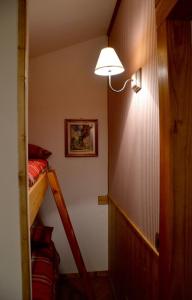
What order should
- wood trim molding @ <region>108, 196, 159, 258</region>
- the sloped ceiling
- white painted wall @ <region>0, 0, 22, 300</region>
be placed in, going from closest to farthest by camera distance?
white painted wall @ <region>0, 0, 22, 300</region> → wood trim molding @ <region>108, 196, 159, 258</region> → the sloped ceiling

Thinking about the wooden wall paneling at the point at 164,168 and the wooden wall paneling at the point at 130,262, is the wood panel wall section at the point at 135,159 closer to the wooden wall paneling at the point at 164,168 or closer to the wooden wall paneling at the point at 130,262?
the wooden wall paneling at the point at 130,262

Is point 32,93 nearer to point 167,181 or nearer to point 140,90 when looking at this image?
point 140,90

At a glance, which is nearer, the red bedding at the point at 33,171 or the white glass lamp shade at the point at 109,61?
the red bedding at the point at 33,171

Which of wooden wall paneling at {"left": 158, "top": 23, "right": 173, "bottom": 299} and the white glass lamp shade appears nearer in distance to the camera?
wooden wall paneling at {"left": 158, "top": 23, "right": 173, "bottom": 299}

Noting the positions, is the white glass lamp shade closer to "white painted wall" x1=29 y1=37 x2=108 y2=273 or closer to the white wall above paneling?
the white wall above paneling

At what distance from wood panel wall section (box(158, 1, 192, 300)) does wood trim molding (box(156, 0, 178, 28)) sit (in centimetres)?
2

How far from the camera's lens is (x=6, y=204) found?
110 centimetres

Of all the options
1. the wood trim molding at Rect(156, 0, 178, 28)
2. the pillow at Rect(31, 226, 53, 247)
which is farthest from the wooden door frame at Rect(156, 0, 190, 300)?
the pillow at Rect(31, 226, 53, 247)

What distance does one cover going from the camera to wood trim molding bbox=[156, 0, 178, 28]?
1.11 m

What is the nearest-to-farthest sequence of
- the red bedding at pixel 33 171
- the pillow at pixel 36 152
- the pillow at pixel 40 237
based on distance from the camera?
the red bedding at pixel 33 171 < the pillow at pixel 40 237 < the pillow at pixel 36 152

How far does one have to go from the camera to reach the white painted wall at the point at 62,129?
10.2 feet

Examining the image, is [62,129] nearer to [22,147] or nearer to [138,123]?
[138,123]

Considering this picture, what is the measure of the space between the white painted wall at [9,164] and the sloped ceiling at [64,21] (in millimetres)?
1113

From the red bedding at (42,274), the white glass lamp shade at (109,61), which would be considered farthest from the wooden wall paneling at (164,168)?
the red bedding at (42,274)
